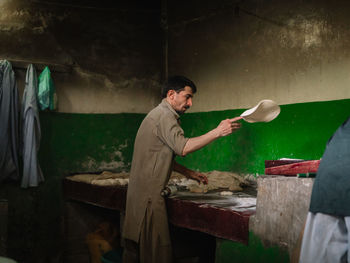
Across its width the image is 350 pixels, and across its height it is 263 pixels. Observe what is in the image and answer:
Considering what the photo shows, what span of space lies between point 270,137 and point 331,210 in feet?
8.85

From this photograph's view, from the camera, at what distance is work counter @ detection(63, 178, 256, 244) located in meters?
2.62

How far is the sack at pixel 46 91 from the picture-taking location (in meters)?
4.89

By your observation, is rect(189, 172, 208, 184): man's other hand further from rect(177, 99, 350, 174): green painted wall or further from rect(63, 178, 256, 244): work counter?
rect(177, 99, 350, 174): green painted wall

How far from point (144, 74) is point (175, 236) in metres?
2.96

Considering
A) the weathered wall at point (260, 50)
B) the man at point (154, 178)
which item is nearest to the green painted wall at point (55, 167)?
the weathered wall at point (260, 50)

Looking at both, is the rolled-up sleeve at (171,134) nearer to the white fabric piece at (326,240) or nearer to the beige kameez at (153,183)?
the beige kameez at (153,183)

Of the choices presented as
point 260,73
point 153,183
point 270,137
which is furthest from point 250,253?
point 260,73

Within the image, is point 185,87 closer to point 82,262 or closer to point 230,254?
point 230,254

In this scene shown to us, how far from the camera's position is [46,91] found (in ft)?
16.0

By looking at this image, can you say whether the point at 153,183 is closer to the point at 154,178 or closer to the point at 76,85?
the point at 154,178

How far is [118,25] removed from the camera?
5.63m

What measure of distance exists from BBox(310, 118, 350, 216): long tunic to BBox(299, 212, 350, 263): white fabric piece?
0.04 meters

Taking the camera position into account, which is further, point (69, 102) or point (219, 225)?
point (69, 102)

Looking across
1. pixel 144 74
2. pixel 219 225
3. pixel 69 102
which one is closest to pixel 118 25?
pixel 144 74
